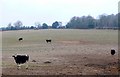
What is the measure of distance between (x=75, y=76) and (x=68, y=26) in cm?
15202

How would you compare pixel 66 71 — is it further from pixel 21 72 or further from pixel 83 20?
pixel 83 20

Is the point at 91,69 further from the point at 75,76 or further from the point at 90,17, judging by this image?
the point at 90,17

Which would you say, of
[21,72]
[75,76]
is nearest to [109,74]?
[75,76]

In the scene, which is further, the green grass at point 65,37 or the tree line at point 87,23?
the tree line at point 87,23

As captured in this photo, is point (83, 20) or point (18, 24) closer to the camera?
point (83, 20)

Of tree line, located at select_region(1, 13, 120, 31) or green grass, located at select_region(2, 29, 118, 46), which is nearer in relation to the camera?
green grass, located at select_region(2, 29, 118, 46)

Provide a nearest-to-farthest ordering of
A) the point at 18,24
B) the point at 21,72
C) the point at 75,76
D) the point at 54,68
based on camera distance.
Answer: the point at 75,76 < the point at 21,72 < the point at 54,68 < the point at 18,24

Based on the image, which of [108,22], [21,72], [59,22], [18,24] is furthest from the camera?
[18,24]

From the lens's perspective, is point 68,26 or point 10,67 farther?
point 68,26

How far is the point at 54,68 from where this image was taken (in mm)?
17734

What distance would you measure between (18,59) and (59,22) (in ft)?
525

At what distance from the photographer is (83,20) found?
16800 centimetres

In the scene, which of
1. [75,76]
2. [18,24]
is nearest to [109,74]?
[75,76]

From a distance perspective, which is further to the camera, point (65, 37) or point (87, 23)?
point (87, 23)
